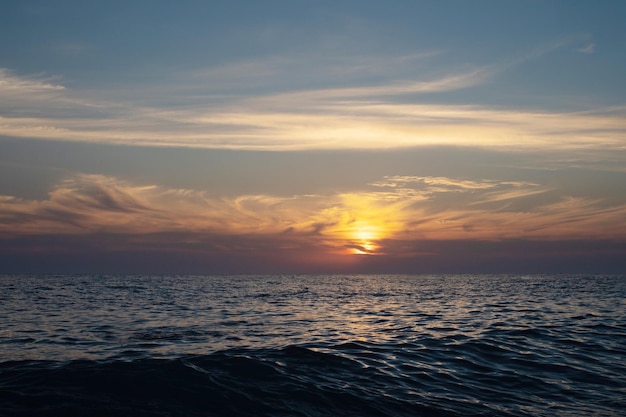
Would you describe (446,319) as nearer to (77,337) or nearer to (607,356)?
(607,356)

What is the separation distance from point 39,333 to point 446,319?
75.3 feet

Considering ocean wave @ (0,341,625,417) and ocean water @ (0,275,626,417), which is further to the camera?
ocean water @ (0,275,626,417)

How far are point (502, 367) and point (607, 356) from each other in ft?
17.3

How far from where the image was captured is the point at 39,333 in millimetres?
23078

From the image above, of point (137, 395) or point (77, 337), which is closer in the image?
point (137, 395)

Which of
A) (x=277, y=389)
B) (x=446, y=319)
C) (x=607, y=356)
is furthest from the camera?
(x=446, y=319)

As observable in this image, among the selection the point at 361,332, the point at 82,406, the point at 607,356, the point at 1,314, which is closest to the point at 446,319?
the point at 361,332

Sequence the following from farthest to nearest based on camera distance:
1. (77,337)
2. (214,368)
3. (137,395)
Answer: (77,337), (214,368), (137,395)

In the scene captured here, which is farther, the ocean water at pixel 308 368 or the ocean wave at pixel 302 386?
the ocean water at pixel 308 368

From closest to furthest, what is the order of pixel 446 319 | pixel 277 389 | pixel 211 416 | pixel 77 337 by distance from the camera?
1. pixel 211 416
2. pixel 277 389
3. pixel 77 337
4. pixel 446 319

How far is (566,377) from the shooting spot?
51.9ft

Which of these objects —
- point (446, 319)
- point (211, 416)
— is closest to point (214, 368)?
point (211, 416)

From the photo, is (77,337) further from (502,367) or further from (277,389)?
(502,367)

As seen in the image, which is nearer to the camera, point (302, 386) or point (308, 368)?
Answer: point (302, 386)
